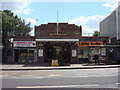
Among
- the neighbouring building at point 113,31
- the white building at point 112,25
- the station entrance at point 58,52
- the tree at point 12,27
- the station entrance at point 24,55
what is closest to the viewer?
the station entrance at point 24,55

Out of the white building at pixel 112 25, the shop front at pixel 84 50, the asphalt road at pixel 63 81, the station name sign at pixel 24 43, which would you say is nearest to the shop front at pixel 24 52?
the station name sign at pixel 24 43

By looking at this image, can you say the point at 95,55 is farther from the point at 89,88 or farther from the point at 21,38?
the point at 89,88

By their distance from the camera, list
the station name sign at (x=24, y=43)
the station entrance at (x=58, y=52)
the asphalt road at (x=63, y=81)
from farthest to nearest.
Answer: the station entrance at (x=58, y=52) → the station name sign at (x=24, y=43) → the asphalt road at (x=63, y=81)

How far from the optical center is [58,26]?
4238 centimetres

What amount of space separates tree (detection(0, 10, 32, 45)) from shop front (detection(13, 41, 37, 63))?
8.48m

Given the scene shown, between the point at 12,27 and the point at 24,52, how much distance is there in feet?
57.9

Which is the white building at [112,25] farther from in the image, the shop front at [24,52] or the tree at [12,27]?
the tree at [12,27]

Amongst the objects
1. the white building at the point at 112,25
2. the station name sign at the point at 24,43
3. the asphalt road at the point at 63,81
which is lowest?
the asphalt road at the point at 63,81

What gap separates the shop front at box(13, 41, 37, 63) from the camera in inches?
1347

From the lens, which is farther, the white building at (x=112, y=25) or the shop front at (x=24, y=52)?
the white building at (x=112, y=25)

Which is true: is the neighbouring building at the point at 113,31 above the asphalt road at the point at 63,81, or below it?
above

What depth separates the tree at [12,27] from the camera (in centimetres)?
4722

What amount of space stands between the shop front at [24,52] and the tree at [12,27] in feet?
27.8

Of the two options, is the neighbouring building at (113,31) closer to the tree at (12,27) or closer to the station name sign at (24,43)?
the station name sign at (24,43)
